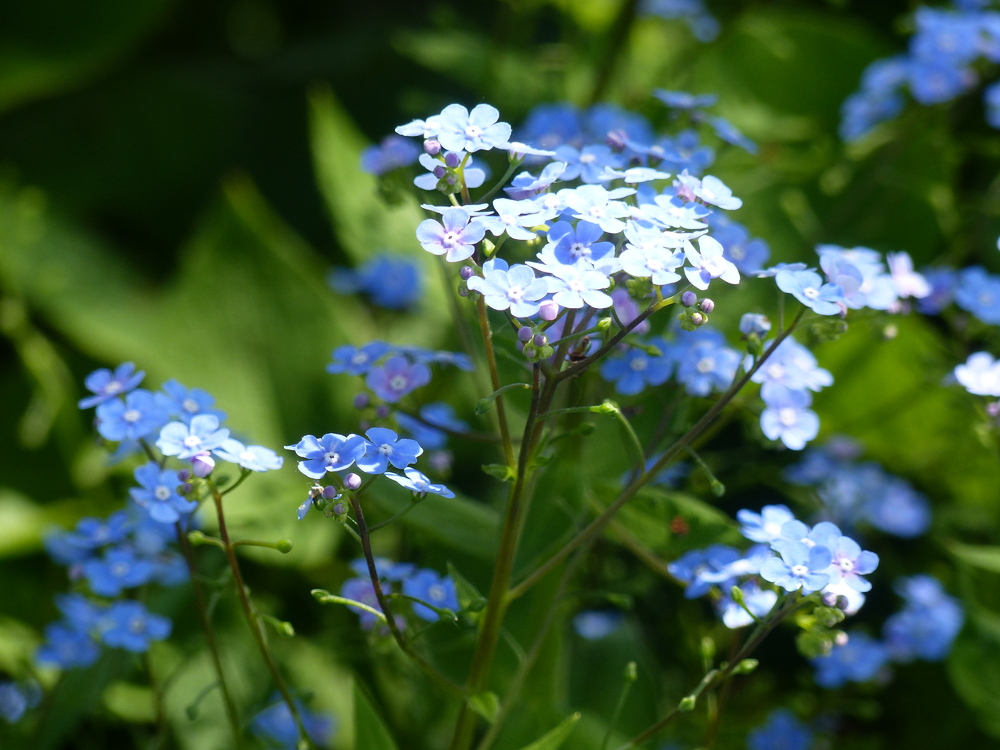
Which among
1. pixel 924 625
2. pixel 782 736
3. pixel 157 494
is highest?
pixel 157 494

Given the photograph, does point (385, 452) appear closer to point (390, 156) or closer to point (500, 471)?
point (500, 471)

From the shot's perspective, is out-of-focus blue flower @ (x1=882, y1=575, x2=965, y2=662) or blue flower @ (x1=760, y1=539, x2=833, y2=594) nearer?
blue flower @ (x1=760, y1=539, x2=833, y2=594)

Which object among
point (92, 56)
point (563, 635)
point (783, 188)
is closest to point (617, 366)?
point (563, 635)

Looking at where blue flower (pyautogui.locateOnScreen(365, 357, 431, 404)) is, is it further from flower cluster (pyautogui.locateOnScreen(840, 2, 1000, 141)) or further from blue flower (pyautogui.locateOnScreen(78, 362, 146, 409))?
flower cluster (pyautogui.locateOnScreen(840, 2, 1000, 141))

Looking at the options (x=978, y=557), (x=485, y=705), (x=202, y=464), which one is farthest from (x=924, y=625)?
(x=202, y=464)

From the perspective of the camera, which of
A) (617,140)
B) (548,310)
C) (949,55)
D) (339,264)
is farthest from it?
(339,264)

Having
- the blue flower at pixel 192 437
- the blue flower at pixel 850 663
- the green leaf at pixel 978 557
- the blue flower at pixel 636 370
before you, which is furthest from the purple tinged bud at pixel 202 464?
the green leaf at pixel 978 557

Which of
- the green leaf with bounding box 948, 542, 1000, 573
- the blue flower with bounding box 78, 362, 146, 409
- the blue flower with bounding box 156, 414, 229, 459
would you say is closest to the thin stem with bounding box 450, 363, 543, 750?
the blue flower with bounding box 156, 414, 229, 459
